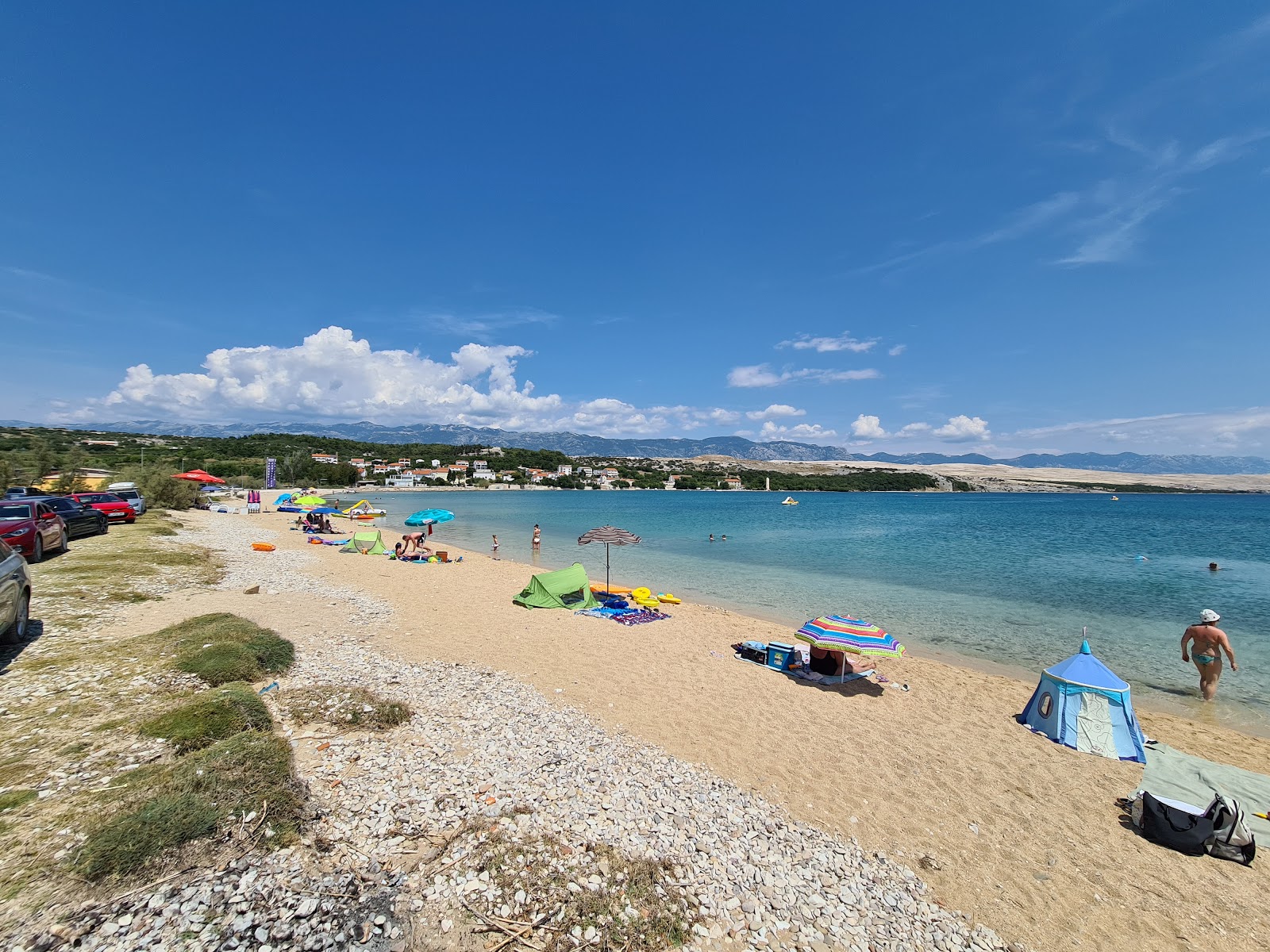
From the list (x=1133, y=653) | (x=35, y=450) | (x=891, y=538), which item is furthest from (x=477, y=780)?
(x=35, y=450)

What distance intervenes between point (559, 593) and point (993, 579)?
2129cm

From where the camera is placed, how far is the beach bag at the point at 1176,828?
18.6 ft

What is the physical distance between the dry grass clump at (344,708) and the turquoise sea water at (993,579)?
500 inches

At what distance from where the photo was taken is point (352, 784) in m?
5.49

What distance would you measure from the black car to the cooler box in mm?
23405

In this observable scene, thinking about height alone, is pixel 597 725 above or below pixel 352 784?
below

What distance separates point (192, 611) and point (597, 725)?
31.7 feet

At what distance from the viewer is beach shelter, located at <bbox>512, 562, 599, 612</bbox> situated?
15750 millimetres

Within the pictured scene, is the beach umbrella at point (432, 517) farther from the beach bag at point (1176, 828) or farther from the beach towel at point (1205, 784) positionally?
the beach bag at point (1176, 828)

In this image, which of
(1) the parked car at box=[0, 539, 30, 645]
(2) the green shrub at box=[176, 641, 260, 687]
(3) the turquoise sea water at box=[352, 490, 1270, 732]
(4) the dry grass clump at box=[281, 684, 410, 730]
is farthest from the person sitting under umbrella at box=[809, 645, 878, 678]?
(1) the parked car at box=[0, 539, 30, 645]

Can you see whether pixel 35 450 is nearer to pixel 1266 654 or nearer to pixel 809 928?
pixel 809 928

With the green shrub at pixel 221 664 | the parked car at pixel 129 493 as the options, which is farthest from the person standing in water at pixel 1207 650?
the parked car at pixel 129 493

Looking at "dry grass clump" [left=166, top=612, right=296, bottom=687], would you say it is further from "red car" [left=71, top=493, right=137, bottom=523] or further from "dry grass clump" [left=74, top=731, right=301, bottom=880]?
"red car" [left=71, top=493, right=137, bottom=523]

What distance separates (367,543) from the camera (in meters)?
25.5
